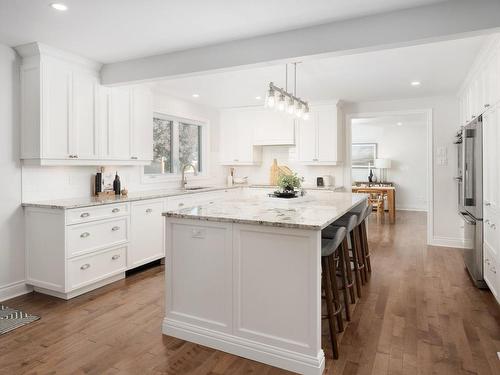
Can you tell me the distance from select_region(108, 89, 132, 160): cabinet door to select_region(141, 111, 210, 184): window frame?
0.74m

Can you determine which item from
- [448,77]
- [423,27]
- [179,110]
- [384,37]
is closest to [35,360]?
[384,37]

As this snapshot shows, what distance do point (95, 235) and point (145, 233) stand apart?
2.33 ft

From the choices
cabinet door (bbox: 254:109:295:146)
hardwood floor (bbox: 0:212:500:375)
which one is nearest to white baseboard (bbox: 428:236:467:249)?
hardwood floor (bbox: 0:212:500:375)

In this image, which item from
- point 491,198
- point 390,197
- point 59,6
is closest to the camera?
point 59,6

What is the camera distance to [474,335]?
101 inches

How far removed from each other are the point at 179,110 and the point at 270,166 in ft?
6.99

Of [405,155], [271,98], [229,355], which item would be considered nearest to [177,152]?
[271,98]

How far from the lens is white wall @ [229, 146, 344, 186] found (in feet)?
20.6

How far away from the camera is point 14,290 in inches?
134

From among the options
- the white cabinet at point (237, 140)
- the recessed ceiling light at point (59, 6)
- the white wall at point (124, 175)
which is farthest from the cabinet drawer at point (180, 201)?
the recessed ceiling light at point (59, 6)

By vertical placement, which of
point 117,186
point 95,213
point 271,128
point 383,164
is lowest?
point 95,213

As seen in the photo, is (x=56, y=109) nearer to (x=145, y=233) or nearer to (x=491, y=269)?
(x=145, y=233)

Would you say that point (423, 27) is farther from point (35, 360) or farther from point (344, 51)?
point (35, 360)

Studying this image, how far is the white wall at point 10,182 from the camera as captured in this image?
3.30 m
